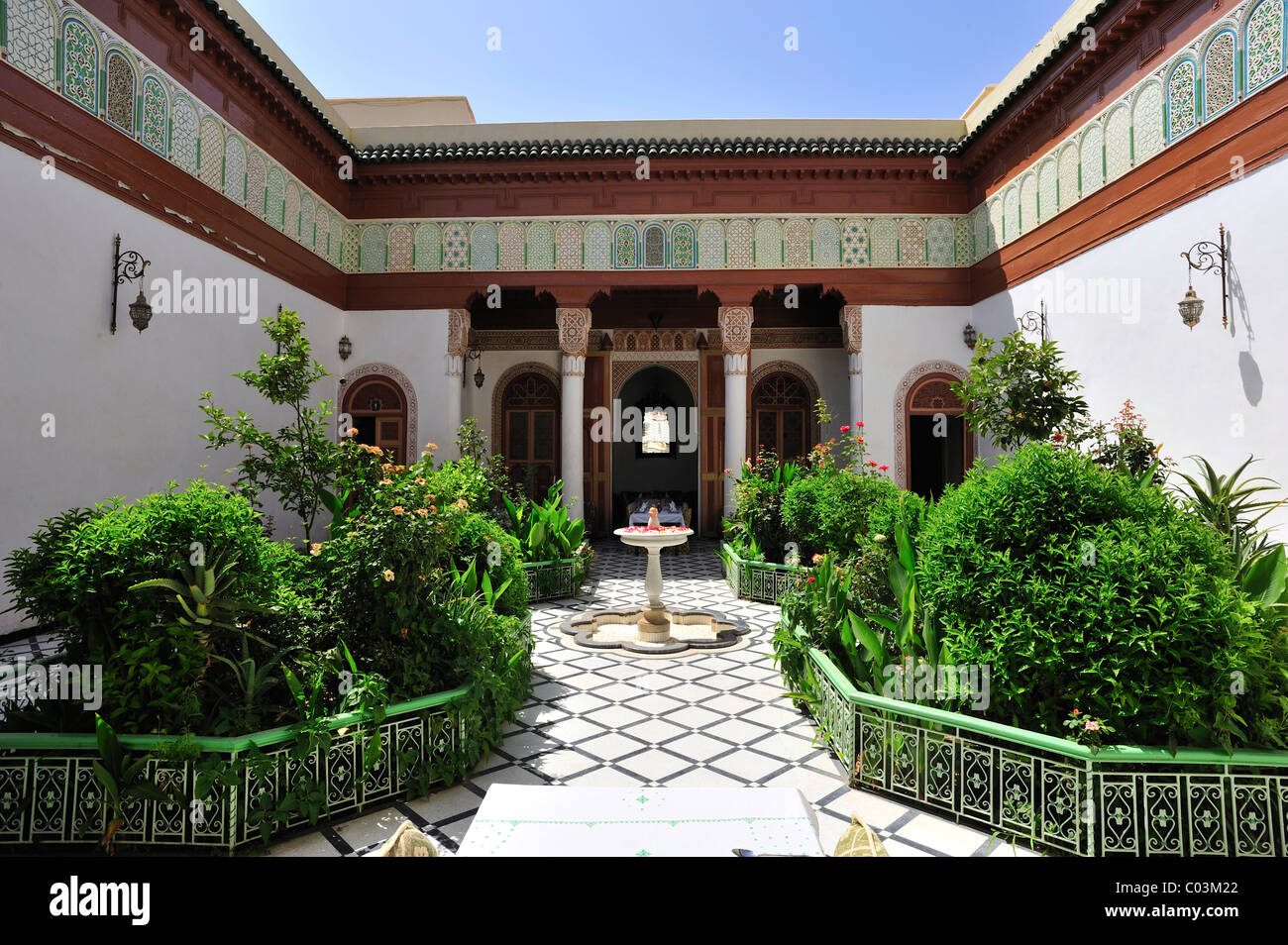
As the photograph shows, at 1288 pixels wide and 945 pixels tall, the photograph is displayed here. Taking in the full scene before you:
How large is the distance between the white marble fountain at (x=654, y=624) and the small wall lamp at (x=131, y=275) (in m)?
5.14

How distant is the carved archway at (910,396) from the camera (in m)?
10.8

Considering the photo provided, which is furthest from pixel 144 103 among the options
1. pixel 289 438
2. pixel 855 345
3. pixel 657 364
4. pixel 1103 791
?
pixel 855 345

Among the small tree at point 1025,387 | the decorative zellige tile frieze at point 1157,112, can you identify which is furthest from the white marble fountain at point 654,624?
the decorative zellige tile frieze at point 1157,112

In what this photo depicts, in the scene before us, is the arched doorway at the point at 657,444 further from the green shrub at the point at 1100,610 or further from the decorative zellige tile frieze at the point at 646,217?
the green shrub at the point at 1100,610

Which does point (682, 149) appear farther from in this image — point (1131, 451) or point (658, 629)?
point (658, 629)

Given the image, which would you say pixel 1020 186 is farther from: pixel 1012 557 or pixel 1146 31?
pixel 1012 557

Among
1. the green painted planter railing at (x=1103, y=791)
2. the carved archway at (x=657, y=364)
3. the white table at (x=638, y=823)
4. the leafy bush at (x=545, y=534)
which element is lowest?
the green painted planter railing at (x=1103, y=791)

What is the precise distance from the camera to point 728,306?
36.4ft

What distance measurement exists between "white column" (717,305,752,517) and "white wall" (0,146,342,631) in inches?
283

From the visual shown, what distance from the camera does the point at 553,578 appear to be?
798 cm

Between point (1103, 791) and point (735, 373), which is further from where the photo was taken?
point (735, 373)

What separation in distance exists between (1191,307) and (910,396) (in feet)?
15.9
